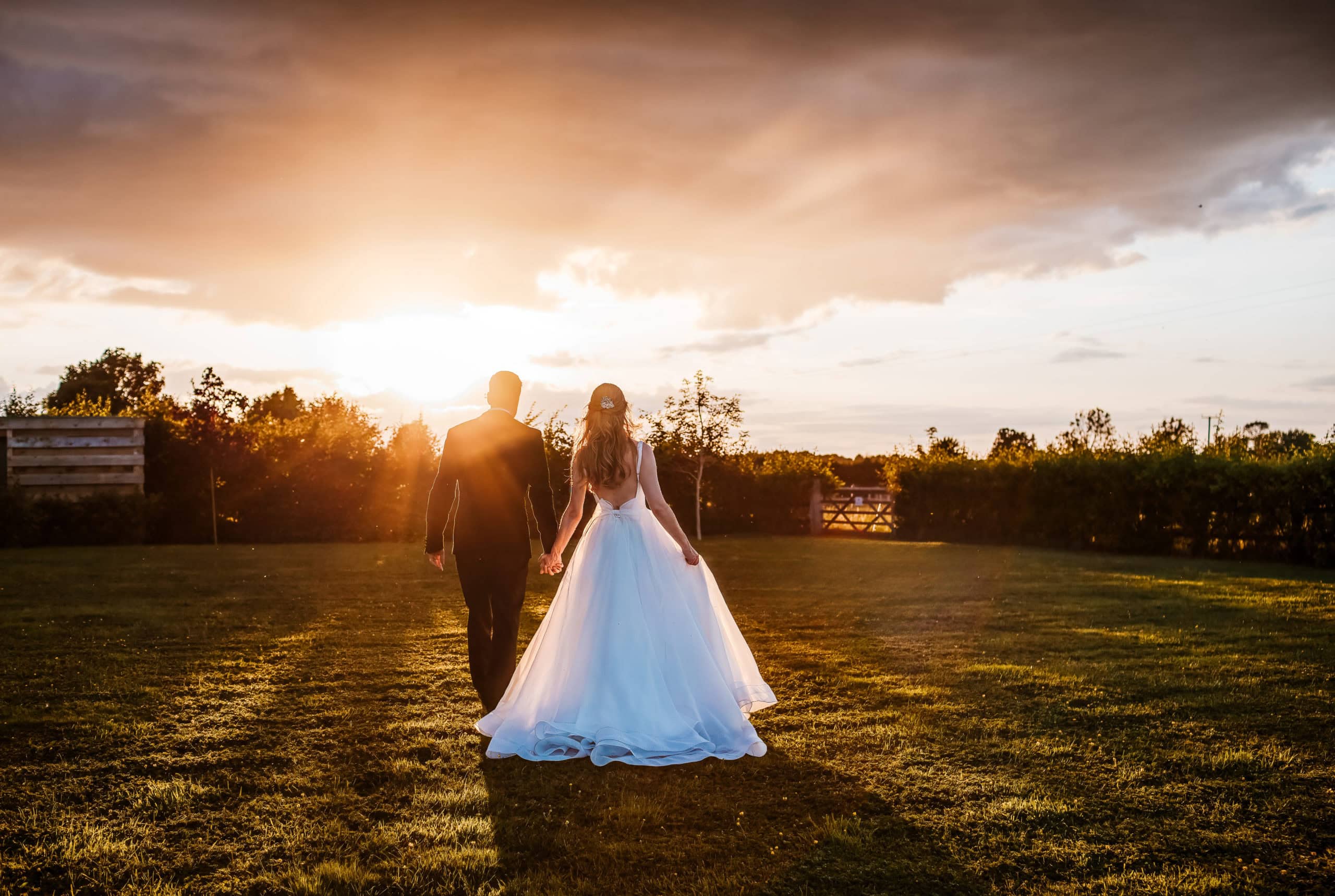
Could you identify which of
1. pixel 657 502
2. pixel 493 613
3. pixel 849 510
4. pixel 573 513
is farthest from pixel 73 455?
pixel 849 510

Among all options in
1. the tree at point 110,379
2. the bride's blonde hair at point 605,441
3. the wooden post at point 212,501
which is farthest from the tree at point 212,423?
the tree at point 110,379

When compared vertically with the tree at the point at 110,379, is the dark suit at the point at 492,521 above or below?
below

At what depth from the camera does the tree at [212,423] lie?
2200 cm

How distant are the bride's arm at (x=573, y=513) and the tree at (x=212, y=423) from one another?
18227 mm

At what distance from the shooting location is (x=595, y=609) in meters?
5.61

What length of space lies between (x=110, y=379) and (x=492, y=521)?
74091 mm

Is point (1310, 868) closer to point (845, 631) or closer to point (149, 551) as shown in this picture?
point (845, 631)

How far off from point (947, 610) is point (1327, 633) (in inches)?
150

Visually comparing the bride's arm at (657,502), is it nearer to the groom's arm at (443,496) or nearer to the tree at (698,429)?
the groom's arm at (443,496)

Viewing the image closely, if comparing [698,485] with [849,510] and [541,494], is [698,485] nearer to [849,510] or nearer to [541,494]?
[849,510]

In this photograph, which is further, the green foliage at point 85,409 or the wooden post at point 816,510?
the wooden post at point 816,510

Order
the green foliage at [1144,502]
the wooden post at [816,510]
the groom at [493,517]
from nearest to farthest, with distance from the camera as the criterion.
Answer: the groom at [493,517] < the green foliage at [1144,502] < the wooden post at [816,510]

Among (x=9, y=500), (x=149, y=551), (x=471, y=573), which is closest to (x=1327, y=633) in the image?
(x=471, y=573)

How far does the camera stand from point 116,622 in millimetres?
9906
